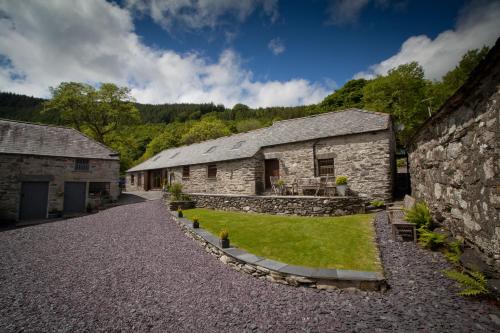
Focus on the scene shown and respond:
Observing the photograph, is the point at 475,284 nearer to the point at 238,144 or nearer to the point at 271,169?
the point at 271,169

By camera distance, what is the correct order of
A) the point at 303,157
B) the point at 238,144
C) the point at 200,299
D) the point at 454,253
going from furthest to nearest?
1. the point at 238,144
2. the point at 303,157
3. the point at 454,253
4. the point at 200,299

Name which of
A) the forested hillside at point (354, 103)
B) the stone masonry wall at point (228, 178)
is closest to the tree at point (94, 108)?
the forested hillside at point (354, 103)

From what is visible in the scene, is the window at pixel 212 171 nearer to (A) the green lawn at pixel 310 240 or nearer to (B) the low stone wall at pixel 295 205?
(B) the low stone wall at pixel 295 205

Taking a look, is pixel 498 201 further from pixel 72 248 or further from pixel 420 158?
pixel 72 248

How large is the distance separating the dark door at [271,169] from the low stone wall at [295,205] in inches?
152

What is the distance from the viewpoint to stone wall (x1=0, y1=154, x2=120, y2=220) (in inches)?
524

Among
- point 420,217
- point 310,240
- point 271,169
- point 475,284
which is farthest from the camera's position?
point 271,169

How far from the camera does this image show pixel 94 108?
27.6 meters

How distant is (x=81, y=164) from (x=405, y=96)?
3327cm

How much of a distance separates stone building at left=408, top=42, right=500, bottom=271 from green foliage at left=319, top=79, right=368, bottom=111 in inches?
1366

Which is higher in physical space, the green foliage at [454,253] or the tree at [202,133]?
the tree at [202,133]

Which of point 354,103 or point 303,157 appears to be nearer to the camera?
point 303,157

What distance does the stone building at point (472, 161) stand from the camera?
321 cm

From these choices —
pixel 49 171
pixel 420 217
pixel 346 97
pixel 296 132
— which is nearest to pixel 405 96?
pixel 346 97
